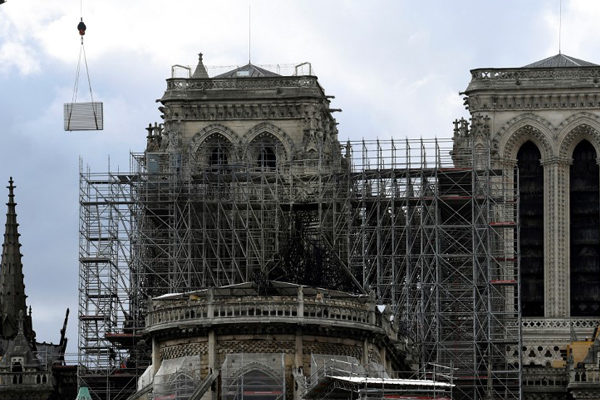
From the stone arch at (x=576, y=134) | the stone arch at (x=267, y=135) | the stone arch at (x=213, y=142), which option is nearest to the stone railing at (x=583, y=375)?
the stone arch at (x=576, y=134)

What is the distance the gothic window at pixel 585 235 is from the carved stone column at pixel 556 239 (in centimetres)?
87

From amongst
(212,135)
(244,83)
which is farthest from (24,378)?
(244,83)

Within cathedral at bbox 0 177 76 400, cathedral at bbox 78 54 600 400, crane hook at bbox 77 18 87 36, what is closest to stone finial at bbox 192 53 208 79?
cathedral at bbox 78 54 600 400

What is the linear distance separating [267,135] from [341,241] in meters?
11.9

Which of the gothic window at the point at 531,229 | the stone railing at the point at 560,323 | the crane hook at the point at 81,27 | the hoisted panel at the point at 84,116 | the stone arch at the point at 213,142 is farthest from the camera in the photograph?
the gothic window at the point at 531,229

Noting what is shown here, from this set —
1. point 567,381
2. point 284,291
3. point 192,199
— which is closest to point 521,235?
point 567,381

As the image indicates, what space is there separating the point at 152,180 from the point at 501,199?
634 inches

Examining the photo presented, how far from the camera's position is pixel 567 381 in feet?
413

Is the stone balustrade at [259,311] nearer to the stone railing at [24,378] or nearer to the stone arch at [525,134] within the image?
the stone railing at [24,378]

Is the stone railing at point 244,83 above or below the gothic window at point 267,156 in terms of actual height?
above

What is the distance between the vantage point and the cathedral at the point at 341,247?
9250 centimetres

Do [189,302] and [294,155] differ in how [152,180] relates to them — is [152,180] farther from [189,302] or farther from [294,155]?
[189,302]

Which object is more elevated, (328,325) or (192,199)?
(192,199)

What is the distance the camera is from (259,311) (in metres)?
91.7
